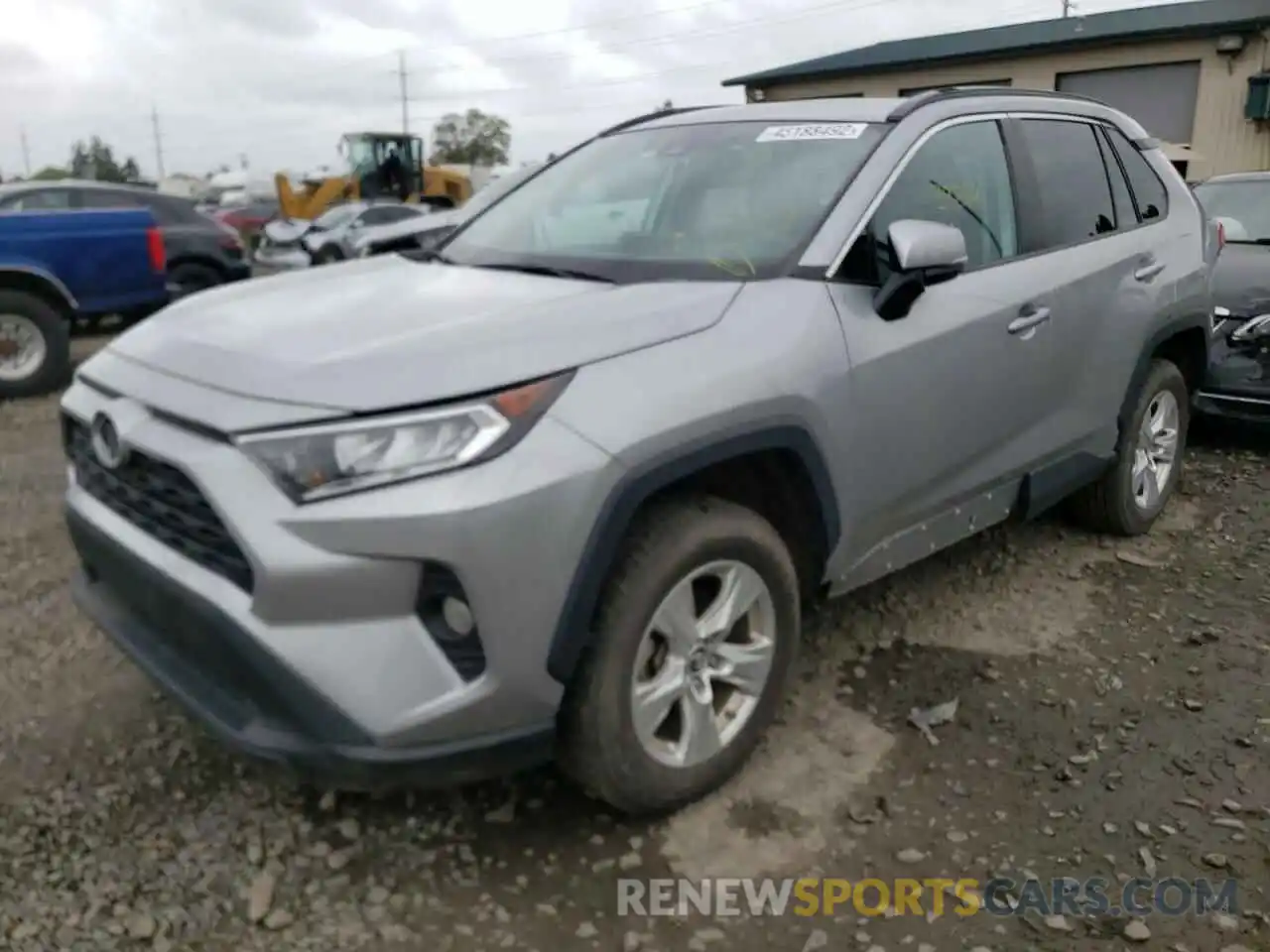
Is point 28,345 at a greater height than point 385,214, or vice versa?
point 385,214

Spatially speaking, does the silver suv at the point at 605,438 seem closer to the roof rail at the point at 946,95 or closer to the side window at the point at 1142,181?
the roof rail at the point at 946,95

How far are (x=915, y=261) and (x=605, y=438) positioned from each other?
106cm

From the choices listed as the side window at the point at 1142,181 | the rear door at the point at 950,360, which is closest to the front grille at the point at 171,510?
the rear door at the point at 950,360

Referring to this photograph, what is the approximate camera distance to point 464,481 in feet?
7.06

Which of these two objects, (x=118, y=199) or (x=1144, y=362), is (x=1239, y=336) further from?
(x=118, y=199)

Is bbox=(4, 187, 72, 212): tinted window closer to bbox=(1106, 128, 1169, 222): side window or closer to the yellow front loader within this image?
bbox=(1106, 128, 1169, 222): side window

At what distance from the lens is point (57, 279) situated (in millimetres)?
7828

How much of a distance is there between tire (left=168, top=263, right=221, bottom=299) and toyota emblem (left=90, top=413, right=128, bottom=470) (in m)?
9.39

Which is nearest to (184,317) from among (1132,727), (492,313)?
(492,313)

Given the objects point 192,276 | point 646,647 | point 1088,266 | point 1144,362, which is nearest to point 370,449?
point 646,647

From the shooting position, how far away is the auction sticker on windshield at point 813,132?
3283 mm

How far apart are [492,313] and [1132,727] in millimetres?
2218

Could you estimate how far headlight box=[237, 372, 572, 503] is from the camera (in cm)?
216

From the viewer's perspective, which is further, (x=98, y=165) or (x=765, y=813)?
(x=98, y=165)
